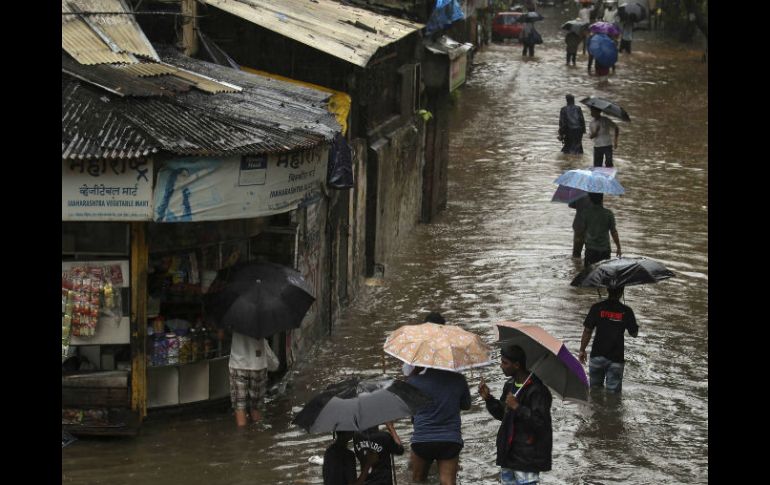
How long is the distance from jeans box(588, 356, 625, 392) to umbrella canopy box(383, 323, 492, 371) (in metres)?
3.27

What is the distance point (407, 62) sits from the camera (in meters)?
19.8

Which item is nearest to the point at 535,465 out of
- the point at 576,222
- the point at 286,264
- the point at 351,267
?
the point at 286,264

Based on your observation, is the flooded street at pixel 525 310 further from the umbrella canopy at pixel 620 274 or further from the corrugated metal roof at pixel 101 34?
the corrugated metal roof at pixel 101 34

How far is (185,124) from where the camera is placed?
35.2 feet

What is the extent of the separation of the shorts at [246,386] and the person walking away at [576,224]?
287 inches

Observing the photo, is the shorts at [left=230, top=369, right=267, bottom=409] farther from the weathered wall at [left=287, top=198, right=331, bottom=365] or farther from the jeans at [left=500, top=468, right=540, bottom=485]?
the jeans at [left=500, top=468, right=540, bottom=485]

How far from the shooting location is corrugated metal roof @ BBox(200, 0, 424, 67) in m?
14.0

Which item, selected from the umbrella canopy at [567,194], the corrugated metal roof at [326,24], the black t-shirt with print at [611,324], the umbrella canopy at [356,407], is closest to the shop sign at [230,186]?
the corrugated metal roof at [326,24]

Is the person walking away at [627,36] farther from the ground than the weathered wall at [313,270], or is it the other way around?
the person walking away at [627,36]

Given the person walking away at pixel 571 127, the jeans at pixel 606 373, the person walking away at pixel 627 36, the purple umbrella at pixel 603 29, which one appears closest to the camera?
the jeans at pixel 606 373

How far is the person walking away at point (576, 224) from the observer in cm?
1794

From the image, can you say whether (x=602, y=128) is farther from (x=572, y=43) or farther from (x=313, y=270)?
(x=572, y=43)

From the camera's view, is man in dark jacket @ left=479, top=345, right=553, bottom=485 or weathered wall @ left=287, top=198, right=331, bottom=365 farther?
weathered wall @ left=287, top=198, right=331, bottom=365

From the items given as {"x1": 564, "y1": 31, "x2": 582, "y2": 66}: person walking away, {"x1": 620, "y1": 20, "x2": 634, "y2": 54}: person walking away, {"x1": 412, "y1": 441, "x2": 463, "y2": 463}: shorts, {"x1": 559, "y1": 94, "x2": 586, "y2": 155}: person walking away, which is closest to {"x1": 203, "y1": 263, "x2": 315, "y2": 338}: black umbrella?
{"x1": 412, "y1": 441, "x2": 463, "y2": 463}: shorts
